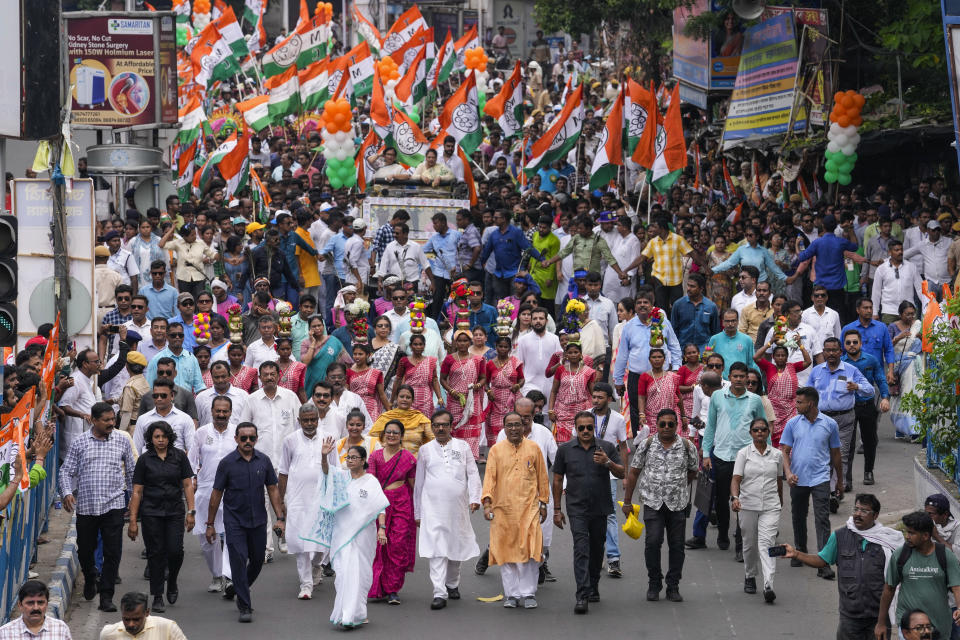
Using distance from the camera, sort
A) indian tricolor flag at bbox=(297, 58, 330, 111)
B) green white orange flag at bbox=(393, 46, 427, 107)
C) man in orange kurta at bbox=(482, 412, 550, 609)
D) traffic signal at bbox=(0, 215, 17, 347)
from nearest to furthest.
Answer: traffic signal at bbox=(0, 215, 17, 347)
man in orange kurta at bbox=(482, 412, 550, 609)
indian tricolor flag at bbox=(297, 58, 330, 111)
green white orange flag at bbox=(393, 46, 427, 107)

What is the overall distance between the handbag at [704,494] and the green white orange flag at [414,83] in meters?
19.0

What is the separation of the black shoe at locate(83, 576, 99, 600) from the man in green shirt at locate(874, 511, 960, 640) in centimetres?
604

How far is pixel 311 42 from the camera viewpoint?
33.7 metres

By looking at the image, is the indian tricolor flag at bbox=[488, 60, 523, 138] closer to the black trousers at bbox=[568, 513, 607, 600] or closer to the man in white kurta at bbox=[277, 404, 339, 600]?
the man in white kurta at bbox=[277, 404, 339, 600]

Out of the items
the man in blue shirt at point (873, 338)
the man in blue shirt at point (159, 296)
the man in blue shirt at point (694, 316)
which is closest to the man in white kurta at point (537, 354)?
the man in blue shirt at point (694, 316)

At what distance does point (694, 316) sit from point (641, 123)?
5449 mm

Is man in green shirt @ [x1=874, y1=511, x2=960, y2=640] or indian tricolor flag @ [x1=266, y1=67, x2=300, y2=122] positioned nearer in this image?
man in green shirt @ [x1=874, y1=511, x2=960, y2=640]

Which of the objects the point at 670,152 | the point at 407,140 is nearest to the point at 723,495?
the point at 670,152

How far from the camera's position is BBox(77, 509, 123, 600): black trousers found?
38.7 ft

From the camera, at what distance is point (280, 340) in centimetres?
1484

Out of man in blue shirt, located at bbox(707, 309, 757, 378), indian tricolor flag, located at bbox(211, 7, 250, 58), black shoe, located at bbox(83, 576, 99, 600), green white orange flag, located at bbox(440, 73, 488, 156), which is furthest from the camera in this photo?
indian tricolor flag, located at bbox(211, 7, 250, 58)

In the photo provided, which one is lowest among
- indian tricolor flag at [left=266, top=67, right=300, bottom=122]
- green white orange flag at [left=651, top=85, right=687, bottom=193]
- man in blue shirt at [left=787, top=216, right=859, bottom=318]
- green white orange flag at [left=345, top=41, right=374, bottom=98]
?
man in blue shirt at [left=787, top=216, right=859, bottom=318]

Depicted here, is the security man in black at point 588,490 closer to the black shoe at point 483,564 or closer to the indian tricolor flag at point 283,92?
the black shoe at point 483,564

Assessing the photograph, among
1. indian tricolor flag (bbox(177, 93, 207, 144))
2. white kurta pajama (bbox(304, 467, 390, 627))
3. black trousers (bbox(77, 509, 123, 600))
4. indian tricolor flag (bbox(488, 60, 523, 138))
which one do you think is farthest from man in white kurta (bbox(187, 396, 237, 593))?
indian tricolor flag (bbox(488, 60, 523, 138))
